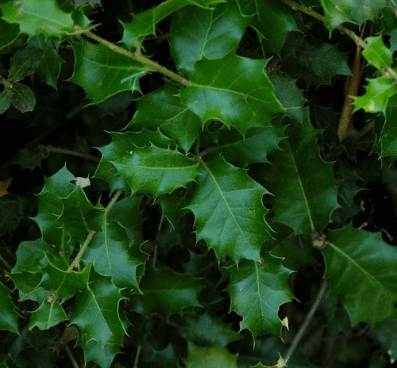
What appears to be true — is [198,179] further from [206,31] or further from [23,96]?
[23,96]

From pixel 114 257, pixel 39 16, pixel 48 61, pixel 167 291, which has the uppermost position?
A: pixel 39 16

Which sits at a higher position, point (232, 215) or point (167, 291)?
point (232, 215)

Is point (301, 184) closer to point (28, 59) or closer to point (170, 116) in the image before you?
point (170, 116)

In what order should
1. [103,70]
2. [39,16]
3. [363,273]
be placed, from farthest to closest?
1. [363,273]
2. [103,70]
3. [39,16]

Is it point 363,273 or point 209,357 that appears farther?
point 209,357

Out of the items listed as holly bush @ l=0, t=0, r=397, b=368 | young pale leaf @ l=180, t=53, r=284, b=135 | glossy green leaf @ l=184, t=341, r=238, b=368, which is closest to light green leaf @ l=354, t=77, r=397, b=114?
holly bush @ l=0, t=0, r=397, b=368

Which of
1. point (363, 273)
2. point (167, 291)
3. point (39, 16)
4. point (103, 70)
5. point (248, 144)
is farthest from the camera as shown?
point (167, 291)

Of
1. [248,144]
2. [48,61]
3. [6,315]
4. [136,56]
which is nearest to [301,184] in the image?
[248,144]

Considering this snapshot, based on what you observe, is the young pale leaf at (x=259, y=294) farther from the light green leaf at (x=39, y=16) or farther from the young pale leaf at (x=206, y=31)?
the light green leaf at (x=39, y=16)
